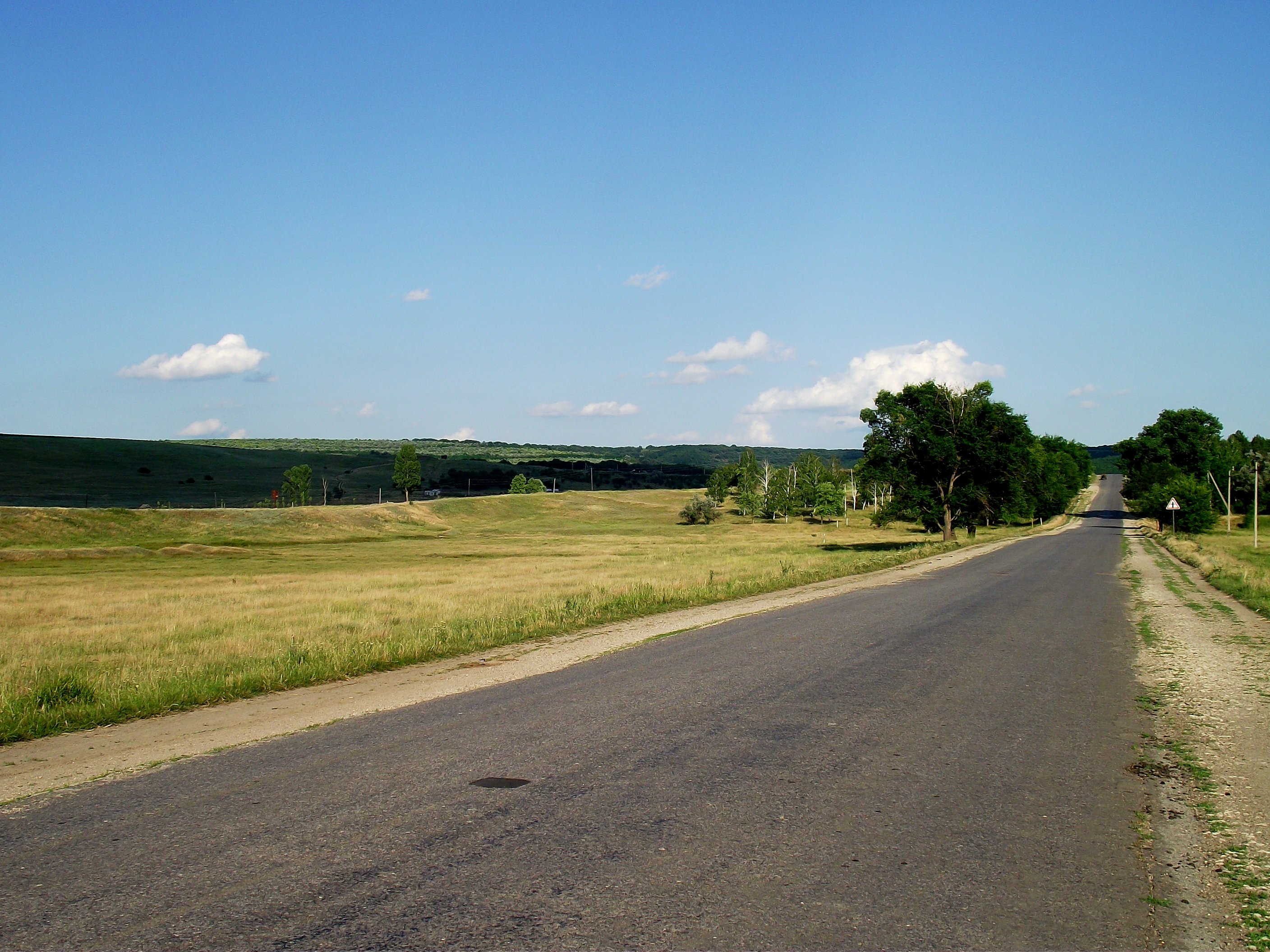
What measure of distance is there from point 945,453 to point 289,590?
1527 inches

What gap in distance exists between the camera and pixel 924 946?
4.34m

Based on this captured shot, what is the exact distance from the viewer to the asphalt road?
4.56 metres

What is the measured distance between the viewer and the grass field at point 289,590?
42.1 ft

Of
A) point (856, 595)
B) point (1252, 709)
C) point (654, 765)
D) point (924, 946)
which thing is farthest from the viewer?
point (856, 595)

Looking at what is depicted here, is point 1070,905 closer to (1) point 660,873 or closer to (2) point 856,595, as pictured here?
(1) point 660,873

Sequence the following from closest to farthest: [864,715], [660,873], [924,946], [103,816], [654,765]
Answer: [924,946] < [660,873] < [103,816] < [654,765] < [864,715]

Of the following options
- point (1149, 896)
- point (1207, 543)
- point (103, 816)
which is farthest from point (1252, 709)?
point (1207, 543)

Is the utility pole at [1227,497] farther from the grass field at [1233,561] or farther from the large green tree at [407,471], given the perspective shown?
the large green tree at [407,471]

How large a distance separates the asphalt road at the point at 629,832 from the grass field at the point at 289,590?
4364 millimetres

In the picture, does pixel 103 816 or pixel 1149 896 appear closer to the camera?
pixel 1149 896

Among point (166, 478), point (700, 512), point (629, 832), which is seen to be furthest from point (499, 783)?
point (166, 478)

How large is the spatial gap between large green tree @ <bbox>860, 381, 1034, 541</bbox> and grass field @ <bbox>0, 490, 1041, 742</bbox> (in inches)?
165

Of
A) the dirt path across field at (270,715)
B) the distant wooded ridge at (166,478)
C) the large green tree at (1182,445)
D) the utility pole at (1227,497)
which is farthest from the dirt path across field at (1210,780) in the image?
the large green tree at (1182,445)

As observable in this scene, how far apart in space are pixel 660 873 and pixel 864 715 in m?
4.77
